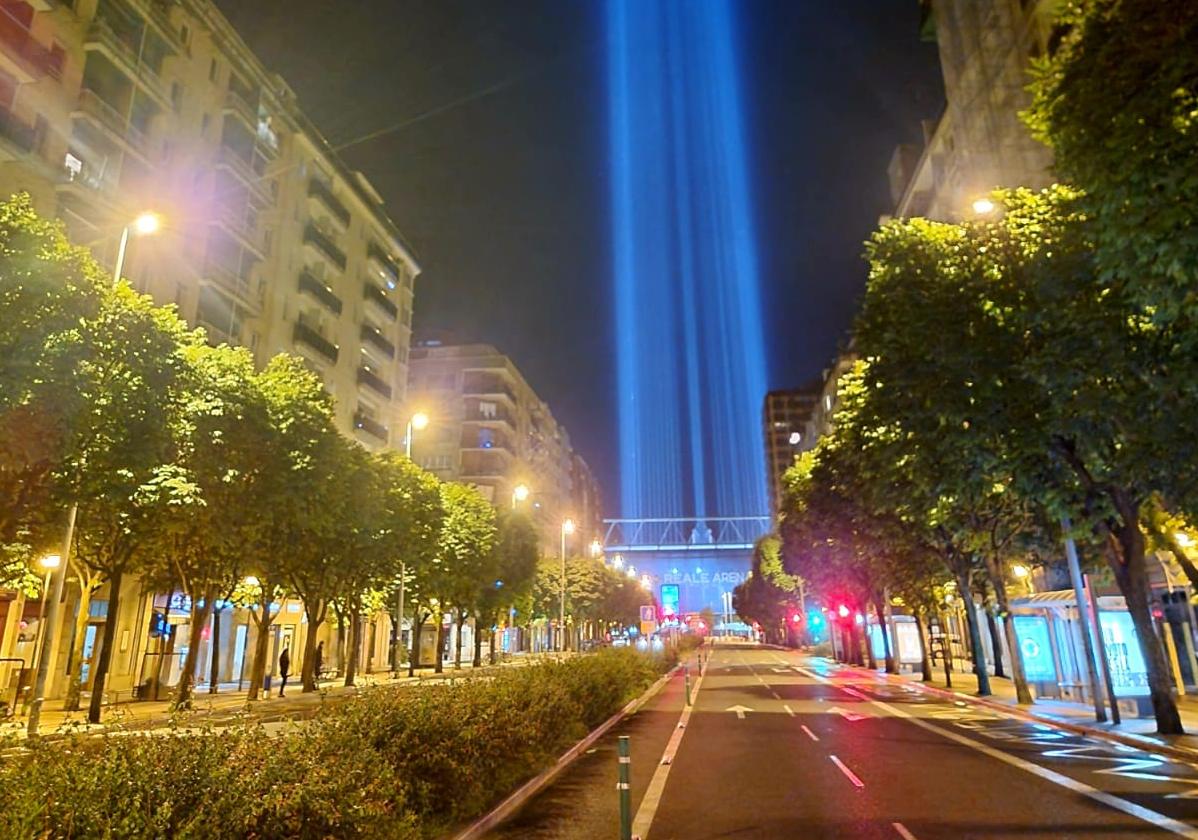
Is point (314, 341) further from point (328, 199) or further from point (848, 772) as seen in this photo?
point (848, 772)

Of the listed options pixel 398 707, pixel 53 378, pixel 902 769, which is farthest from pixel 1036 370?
pixel 53 378

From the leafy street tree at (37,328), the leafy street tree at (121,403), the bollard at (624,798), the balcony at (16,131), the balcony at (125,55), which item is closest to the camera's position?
the bollard at (624,798)

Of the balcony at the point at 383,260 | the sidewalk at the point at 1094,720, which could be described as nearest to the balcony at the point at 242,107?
the balcony at the point at 383,260

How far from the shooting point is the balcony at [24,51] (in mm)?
26250

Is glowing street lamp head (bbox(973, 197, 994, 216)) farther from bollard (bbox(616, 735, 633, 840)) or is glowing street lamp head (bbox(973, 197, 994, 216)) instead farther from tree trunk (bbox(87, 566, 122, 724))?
tree trunk (bbox(87, 566, 122, 724))

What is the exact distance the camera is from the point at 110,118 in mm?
31078

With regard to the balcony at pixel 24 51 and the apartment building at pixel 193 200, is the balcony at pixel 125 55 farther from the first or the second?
the balcony at pixel 24 51

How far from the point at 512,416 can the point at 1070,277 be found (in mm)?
79141

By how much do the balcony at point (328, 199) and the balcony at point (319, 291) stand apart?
5.48 meters

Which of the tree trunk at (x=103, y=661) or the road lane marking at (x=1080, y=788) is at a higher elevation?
the tree trunk at (x=103, y=661)

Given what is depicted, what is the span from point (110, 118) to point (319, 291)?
17.9m

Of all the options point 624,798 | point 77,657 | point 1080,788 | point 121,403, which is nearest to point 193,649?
point 77,657

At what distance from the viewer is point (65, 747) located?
20.0 feet

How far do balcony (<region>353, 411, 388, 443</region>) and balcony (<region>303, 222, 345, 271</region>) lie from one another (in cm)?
1051
